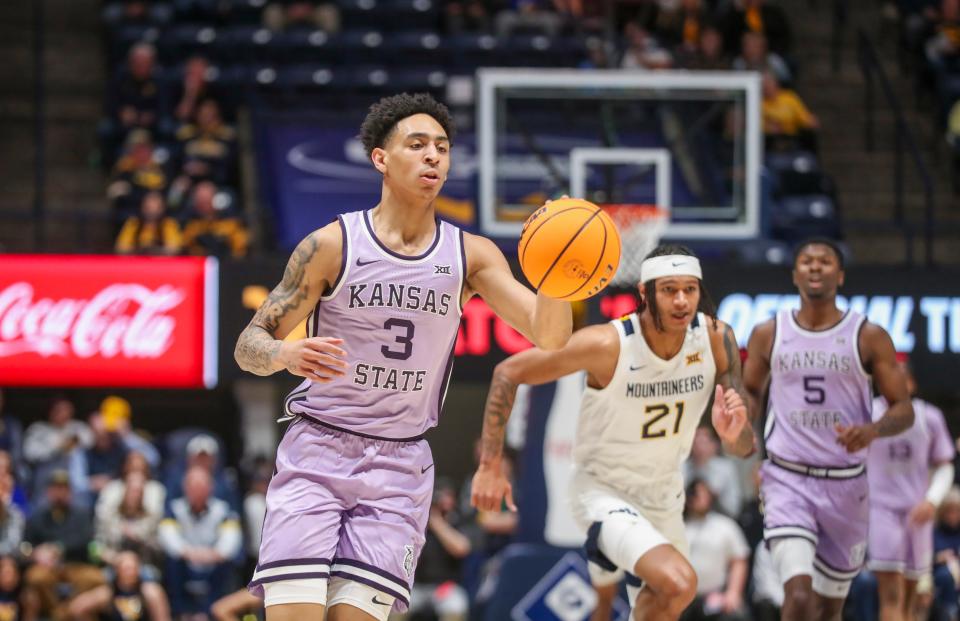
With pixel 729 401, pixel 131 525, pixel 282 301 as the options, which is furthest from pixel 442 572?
pixel 282 301

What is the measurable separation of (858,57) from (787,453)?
11.8 meters

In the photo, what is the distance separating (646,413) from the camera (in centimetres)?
705

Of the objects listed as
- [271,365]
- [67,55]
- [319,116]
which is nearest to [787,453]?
[271,365]

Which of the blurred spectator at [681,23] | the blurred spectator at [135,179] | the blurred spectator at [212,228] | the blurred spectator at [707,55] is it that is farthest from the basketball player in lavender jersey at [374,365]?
the blurred spectator at [681,23]

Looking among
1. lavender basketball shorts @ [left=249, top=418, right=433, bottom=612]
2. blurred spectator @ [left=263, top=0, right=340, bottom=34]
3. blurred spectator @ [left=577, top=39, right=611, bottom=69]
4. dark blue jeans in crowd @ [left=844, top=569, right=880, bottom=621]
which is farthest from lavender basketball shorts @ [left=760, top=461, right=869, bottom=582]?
blurred spectator @ [left=263, top=0, right=340, bottom=34]

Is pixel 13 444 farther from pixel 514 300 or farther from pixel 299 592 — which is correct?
pixel 514 300

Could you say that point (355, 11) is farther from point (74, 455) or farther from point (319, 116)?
point (74, 455)

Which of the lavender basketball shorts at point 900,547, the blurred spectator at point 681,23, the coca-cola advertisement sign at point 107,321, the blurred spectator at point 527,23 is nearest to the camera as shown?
the lavender basketball shorts at point 900,547

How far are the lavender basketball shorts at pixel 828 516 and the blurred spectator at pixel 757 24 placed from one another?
32.5ft

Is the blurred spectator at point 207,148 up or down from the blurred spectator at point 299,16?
down

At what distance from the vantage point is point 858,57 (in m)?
18.5

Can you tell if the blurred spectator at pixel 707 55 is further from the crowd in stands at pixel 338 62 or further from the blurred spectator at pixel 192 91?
the blurred spectator at pixel 192 91

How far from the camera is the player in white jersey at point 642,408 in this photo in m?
6.86

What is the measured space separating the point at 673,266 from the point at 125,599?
678 centimetres
